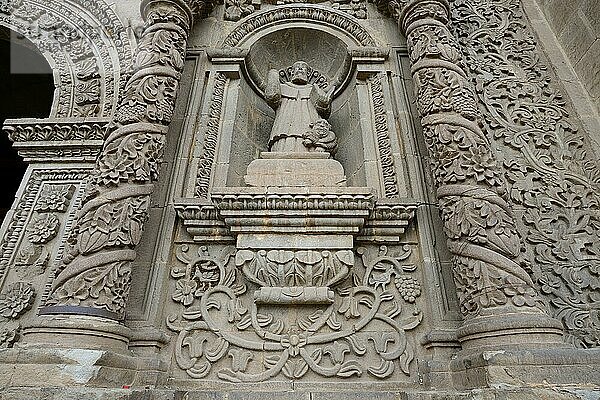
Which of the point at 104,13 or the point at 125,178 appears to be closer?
the point at 125,178

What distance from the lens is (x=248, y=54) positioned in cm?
509

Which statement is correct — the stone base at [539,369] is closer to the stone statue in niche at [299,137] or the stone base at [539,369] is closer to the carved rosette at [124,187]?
the stone statue in niche at [299,137]

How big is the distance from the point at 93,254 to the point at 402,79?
367 cm

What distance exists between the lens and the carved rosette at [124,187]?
9.98 feet

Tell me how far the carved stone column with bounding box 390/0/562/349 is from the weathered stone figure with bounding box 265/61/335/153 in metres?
1.17

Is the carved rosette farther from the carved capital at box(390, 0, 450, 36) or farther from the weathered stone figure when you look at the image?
the carved capital at box(390, 0, 450, 36)

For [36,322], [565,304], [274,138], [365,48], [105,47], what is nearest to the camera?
[36,322]

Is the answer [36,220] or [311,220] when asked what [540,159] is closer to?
[311,220]

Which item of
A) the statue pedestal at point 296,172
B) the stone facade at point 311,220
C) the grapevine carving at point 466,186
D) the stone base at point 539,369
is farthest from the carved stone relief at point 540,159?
the statue pedestal at point 296,172

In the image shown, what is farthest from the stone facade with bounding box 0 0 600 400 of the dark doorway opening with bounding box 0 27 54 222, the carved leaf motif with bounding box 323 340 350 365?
the dark doorway opening with bounding box 0 27 54 222

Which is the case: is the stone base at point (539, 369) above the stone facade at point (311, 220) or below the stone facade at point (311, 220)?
below

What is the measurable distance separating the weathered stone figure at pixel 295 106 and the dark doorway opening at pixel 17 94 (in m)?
4.27

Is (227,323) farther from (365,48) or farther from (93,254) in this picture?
(365,48)

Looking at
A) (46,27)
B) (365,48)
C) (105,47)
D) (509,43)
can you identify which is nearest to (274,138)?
(365,48)
